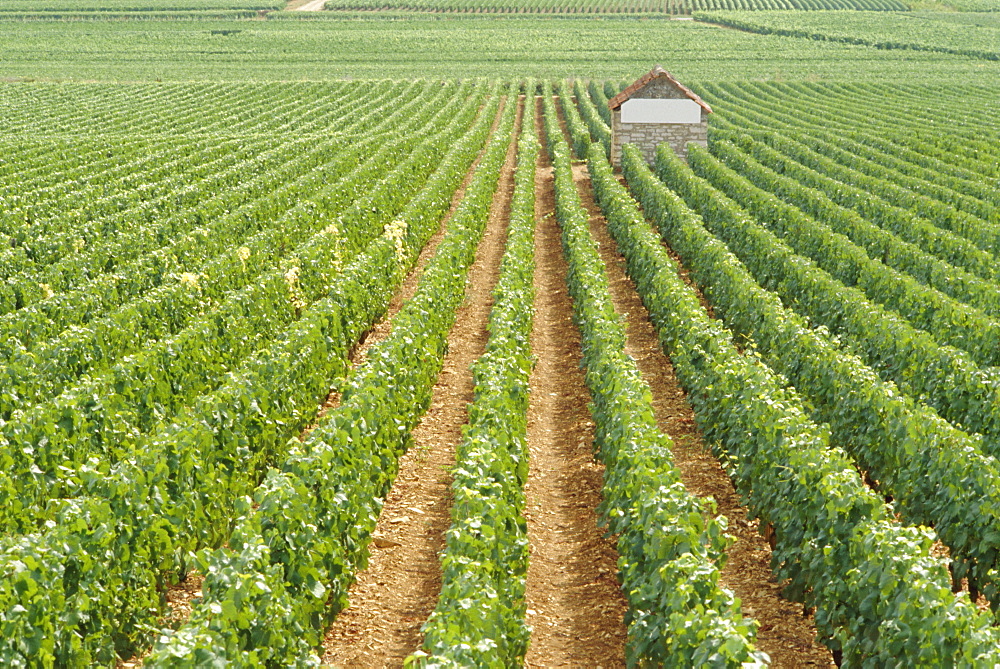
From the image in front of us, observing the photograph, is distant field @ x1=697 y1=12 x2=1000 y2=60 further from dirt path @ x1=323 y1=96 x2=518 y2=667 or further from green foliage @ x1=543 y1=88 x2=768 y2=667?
green foliage @ x1=543 y1=88 x2=768 y2=667

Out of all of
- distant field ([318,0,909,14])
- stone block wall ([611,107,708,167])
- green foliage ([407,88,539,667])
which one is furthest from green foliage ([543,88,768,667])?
distant field ([318,0,909,14])

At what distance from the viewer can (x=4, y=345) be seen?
14953mm

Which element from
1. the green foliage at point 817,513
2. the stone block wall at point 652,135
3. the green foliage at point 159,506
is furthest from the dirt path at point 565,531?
the stone block wall at point 652,135

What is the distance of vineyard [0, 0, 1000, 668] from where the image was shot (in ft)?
27.3

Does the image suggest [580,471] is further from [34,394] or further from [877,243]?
[877,243]

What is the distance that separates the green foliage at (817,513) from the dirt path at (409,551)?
3.47 m

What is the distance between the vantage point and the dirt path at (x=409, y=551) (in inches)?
373

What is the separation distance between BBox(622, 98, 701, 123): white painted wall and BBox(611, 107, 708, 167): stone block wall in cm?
16

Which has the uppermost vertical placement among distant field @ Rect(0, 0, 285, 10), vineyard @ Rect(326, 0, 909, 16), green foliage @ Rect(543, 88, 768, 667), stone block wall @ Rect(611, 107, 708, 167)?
distant field @ Rect(0, 0, 285, 10)

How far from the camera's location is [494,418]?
11.9m

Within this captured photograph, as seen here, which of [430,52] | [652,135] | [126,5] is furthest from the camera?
[126,5]

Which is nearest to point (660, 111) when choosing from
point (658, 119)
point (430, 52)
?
point (658, 119)

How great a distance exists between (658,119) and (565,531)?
3047 centimetres

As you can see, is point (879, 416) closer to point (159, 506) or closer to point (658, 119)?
point (159, 506)
